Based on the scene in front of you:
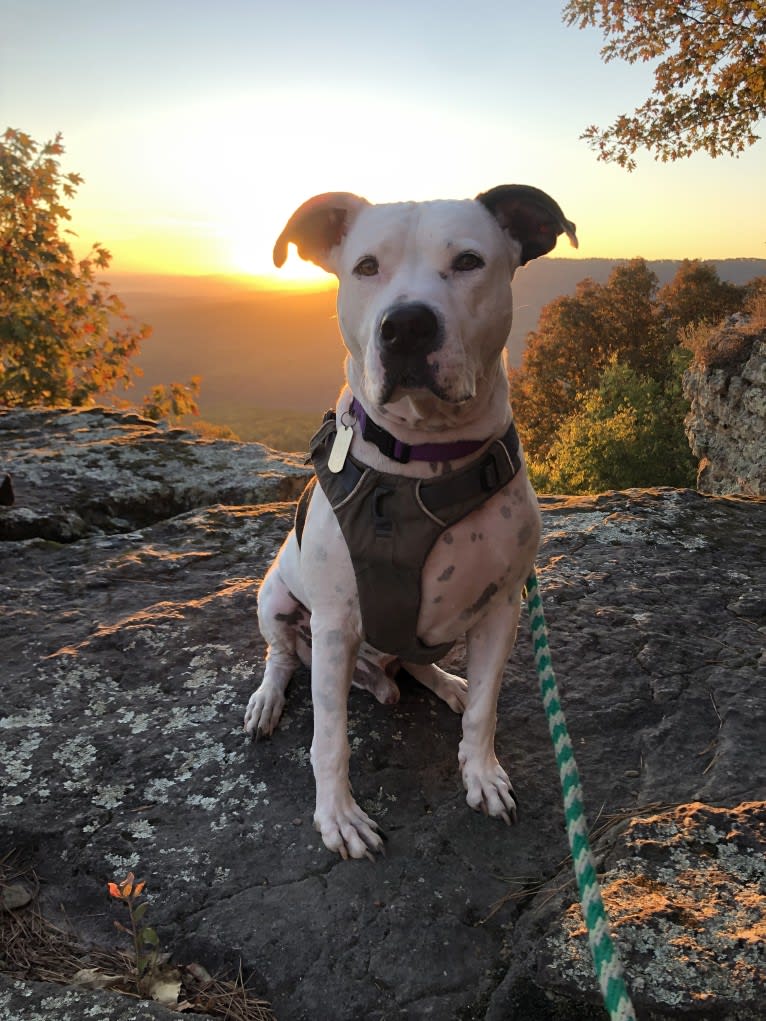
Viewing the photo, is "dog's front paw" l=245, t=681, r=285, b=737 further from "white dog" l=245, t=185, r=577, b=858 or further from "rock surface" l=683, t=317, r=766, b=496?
"rock surface" l=683, t=317, r=766, b=496

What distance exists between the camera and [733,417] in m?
11.7

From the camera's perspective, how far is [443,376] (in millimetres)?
2246

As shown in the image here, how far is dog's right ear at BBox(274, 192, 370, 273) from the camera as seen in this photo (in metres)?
2.58

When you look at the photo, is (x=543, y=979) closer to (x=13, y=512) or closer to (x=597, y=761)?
(x=597, y=761)

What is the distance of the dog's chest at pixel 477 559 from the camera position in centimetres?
248

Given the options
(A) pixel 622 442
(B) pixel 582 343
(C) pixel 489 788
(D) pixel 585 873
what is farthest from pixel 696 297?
(D) pixel 585 873

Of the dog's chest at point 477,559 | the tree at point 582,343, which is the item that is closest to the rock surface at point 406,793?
the dog's chest at point 477,559

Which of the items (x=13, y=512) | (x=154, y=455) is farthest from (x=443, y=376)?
(x=154, y=455)

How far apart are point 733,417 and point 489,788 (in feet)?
34.8

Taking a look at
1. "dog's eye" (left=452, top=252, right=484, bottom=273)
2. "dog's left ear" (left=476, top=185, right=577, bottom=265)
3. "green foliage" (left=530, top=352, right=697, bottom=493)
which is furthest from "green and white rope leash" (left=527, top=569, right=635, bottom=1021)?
"green foliage" (left=530, top=352, right=697, bottom=493)

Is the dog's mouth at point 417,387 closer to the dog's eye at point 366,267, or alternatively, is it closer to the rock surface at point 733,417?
the dog's eye at point 366,267

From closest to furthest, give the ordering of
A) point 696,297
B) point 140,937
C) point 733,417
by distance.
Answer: point 140,937
point 733,417
point 696,297

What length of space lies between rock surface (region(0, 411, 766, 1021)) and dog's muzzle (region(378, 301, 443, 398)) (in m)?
1.45

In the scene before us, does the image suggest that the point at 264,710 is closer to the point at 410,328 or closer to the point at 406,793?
the point at 406,793
